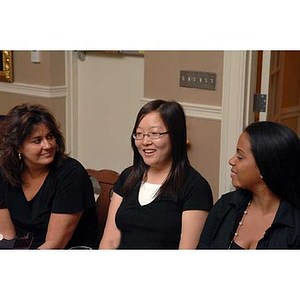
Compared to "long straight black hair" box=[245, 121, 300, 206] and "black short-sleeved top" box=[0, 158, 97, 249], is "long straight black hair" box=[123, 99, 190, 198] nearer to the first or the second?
"black short-sleeved top" box=[0, 158, 97, 249]

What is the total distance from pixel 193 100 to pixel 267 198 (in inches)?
71.2

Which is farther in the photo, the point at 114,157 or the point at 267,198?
the point at 114,157

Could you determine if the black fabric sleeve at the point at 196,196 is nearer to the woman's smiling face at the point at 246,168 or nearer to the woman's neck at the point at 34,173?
the woman's smiling face at the point at 246,168

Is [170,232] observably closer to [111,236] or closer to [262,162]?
[111,236]

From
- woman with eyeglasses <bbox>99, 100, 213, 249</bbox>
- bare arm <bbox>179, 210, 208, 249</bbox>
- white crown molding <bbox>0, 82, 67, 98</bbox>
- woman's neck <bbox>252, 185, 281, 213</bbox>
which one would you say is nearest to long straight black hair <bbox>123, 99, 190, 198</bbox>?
woman with eyeglasses <bbox>99, 100, 213, 249</bbox>

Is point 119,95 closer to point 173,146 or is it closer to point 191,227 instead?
point 173,146

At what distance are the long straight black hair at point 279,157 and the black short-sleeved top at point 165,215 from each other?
282 millimetres

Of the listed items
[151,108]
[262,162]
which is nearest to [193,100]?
[151,108]

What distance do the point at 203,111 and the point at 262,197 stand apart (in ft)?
5.70

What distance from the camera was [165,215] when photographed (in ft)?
6.35

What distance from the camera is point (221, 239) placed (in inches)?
68.9

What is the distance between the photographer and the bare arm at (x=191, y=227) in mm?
1880

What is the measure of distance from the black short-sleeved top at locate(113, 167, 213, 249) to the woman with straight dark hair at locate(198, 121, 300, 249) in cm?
14
